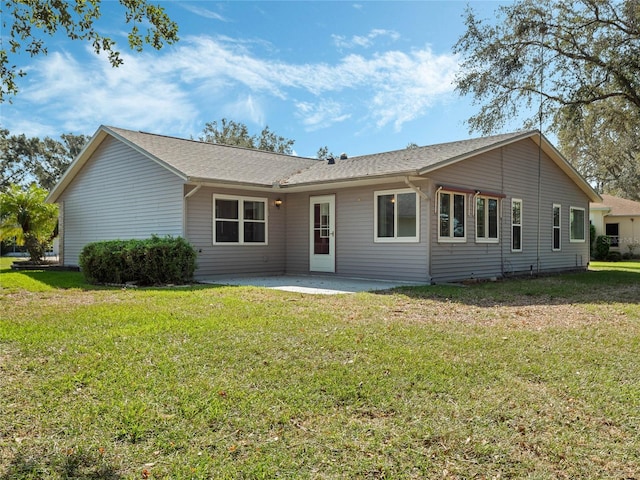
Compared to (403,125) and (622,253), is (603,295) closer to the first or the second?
(403,125)

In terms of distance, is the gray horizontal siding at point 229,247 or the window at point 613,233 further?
the window at point 613,233

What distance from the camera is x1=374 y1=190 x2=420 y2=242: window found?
11047 mm

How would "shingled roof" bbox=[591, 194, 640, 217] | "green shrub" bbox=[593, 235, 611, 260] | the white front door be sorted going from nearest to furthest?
the white front door < "green shrub" bbox=[593, 235, 611, 260] < "shingled roof" bbox=[591, 194, 640, 217]

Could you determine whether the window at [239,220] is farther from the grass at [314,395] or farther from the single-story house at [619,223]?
the single-story house at [619,223]

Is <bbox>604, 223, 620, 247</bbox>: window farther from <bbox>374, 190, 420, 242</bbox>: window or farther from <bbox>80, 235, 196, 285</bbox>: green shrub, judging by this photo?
<bbox>80, 235, 196, 285</bbox>: green shrub

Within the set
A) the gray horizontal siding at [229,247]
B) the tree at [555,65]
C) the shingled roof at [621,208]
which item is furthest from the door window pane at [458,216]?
the shingled roof at [621,208]

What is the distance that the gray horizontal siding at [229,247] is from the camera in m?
11.9

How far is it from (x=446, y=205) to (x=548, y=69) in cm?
697

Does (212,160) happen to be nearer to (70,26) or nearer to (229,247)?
(229,247)

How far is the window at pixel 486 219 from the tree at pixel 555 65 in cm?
400

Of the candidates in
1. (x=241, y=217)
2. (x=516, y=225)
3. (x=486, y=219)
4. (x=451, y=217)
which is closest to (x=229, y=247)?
(x=241, y=217)

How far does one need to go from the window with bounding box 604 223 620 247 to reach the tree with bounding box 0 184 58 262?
1043 inches

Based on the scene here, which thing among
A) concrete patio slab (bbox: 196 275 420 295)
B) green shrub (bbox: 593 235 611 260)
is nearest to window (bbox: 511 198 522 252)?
concrete patio slab (bbox: 196 275 420 295)

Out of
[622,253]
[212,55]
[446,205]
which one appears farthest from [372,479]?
[622,253]
